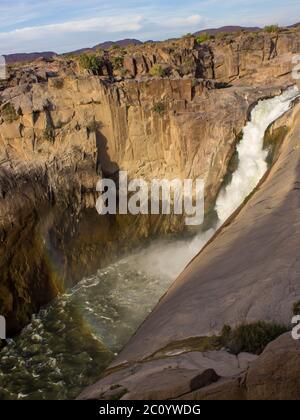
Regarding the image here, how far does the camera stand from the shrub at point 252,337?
6.64 meters

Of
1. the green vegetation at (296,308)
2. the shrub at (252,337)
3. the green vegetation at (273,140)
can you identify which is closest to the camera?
the shrub at (252,337)

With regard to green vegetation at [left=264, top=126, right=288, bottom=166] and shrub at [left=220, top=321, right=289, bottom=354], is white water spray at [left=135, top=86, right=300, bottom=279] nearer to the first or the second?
green vegetation at [left=264, top=126, right=288, bottom=166]

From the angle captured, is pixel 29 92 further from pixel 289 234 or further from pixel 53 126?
pixel 289 234

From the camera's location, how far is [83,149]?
18.9 m

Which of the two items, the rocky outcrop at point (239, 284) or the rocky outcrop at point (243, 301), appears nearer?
the rocky outcrop at point (243, 301)

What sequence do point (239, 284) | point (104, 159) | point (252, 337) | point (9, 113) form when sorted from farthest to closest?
point (104, 159)
point (9, 113)
point (239, 284)
point (252, 337)

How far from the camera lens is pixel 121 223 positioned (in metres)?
20.4

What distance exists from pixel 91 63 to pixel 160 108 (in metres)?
4.69

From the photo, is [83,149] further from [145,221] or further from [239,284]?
[239,284]

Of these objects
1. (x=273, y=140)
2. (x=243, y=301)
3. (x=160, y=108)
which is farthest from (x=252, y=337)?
(x=273, y=140)

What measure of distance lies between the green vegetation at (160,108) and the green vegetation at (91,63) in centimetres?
419

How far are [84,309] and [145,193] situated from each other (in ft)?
23.4

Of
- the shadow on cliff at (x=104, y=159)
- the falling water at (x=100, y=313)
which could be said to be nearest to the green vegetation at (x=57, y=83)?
the shadow on cliff at (x=104, y=159)

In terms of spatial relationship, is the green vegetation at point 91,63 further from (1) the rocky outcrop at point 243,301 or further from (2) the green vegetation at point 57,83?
(1) the rocky outcrop at point 243,301
